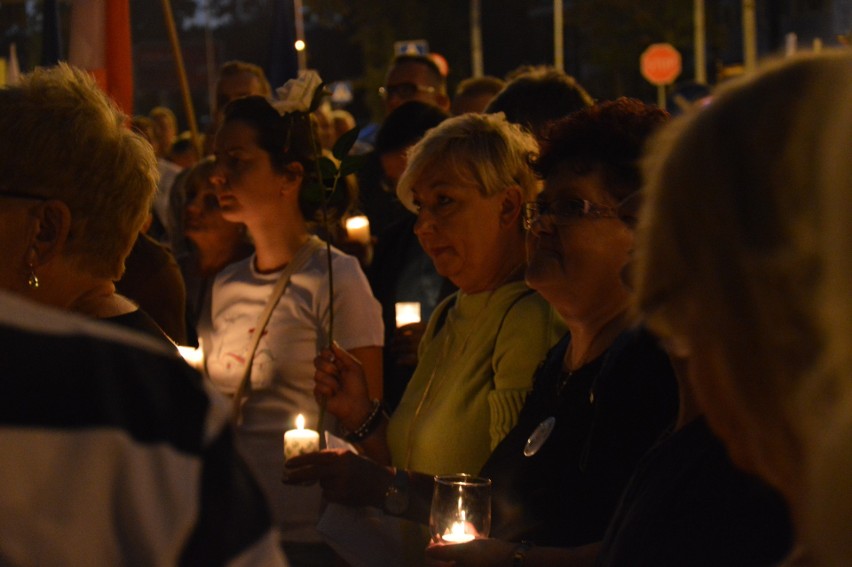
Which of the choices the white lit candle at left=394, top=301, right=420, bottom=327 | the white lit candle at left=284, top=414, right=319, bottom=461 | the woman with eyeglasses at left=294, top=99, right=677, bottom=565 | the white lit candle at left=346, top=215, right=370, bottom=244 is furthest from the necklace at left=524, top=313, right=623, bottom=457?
the white lit candle at left=346, top=215, right=370, bottom=244

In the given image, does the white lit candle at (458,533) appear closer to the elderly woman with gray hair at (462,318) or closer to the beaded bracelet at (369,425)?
the elderly woman with gray hair at (462,318)

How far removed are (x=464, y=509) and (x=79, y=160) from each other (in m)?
1.14

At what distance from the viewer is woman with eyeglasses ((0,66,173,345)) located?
2.53m

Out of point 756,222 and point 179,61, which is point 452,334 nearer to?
point 756,222

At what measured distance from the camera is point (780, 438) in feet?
4.09

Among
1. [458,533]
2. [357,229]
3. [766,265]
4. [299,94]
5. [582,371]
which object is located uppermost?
[299,94]

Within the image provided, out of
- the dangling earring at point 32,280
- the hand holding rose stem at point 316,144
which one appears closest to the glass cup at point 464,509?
the dangling earring at point 32,280

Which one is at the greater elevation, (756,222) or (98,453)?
(756,222)

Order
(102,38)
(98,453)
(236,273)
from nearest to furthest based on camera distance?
(98,453) → (236,273) → (102,38)

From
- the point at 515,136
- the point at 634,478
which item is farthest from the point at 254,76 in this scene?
the point at 634,478

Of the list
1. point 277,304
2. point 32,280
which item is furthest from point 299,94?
point 32,280

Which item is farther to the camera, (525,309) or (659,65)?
(659,65)

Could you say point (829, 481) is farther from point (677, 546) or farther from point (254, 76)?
point (254, 76)

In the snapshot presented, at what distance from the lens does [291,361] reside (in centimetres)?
466
